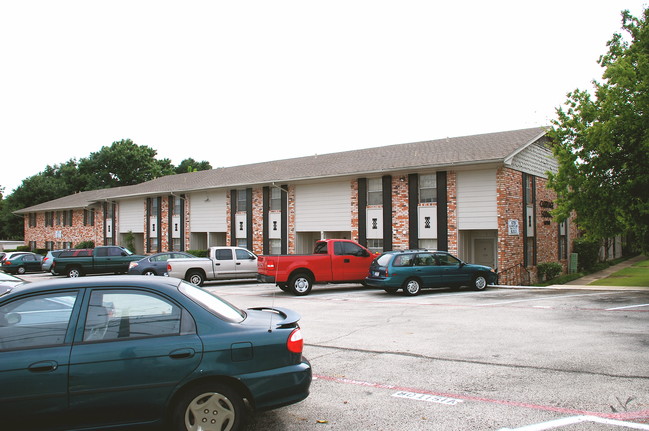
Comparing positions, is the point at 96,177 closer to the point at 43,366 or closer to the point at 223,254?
the point at 223,254

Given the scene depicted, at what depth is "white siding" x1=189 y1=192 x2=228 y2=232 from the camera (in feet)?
103

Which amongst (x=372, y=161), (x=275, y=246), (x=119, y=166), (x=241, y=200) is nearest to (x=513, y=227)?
(x=372, y=161)

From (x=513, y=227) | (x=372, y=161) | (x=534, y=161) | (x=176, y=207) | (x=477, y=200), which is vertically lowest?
(x=513, y=227)

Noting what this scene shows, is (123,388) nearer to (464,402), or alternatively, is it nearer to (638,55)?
(464,402)

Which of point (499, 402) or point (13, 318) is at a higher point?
point (13, 318)

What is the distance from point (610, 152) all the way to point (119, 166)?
6659 centimetres

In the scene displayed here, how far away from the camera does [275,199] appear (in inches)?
1126

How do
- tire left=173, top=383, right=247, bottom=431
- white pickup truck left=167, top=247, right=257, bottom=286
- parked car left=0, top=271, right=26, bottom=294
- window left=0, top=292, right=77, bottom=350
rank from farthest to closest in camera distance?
white pickup truck left=167, top=247, right=257, bottom=286 < parked car left=0, top=271, right=26, bottom=294 < tire left=173, top=383, right=247, bottom=431 < window left=0, top=292, right=77, bottom=350

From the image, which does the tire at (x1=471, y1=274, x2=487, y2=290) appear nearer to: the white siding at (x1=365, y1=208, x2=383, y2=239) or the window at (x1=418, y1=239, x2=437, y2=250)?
the window at (x1=418, y1=239, x2=437, y2=250)

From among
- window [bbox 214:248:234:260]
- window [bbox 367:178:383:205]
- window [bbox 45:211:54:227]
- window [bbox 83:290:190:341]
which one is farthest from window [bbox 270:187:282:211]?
window [bbox 45:211:54:227]

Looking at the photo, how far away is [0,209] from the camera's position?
7631cm

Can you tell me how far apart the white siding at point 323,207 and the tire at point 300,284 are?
869cm

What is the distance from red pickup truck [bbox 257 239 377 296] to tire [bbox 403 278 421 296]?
193 cm

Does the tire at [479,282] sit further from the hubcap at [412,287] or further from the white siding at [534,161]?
the white siding at [534,161]
